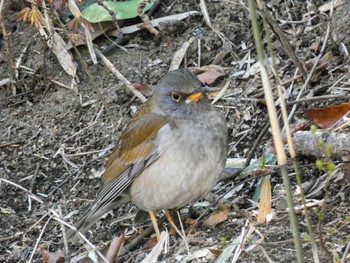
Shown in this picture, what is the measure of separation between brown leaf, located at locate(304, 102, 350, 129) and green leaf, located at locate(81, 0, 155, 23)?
233cm

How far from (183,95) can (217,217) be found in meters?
0.90

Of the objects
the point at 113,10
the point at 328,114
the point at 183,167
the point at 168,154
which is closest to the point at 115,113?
the point at 113,10

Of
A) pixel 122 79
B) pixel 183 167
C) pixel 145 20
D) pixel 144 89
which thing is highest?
pixel 145 20

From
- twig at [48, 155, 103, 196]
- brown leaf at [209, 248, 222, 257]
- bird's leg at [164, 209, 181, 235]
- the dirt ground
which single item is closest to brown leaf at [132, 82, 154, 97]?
the dirt ground

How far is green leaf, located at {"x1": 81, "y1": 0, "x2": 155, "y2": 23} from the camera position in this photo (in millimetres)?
8047

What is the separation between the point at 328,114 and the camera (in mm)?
6391

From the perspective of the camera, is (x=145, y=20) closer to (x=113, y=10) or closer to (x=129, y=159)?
(x=113, y=10)

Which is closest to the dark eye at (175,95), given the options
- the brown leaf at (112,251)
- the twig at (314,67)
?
the twig at (314,67)

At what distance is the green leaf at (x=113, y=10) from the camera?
26.4ft

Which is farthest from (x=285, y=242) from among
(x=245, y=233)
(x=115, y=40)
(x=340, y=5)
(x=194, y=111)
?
(x=115, y=40)

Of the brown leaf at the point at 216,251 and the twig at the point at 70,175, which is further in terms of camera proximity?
the twig at the point at 70,175

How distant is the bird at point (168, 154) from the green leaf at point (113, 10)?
6.20ft

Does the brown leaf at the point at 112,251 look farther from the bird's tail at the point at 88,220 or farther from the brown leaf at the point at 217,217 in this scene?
the brown leaf at the point at 217,217

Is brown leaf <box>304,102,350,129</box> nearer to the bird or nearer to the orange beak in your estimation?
the bird
